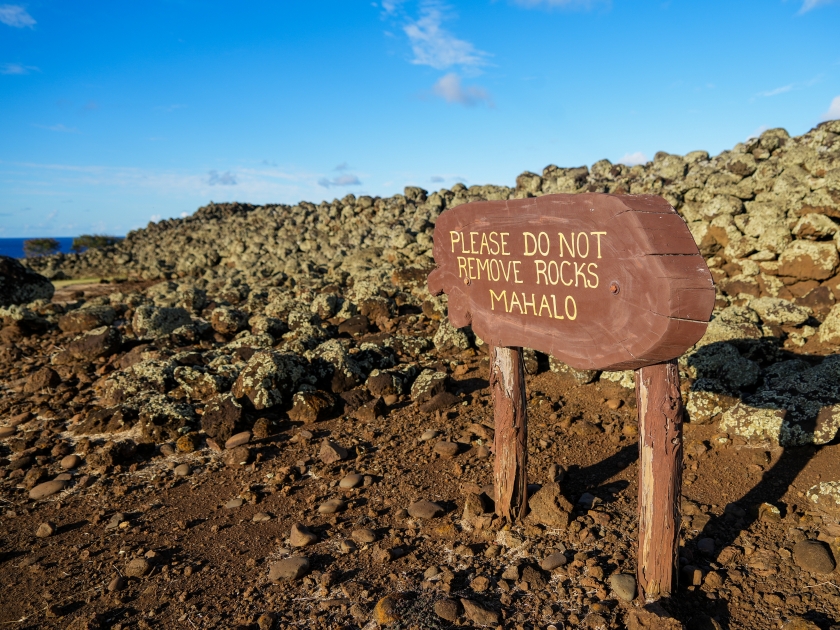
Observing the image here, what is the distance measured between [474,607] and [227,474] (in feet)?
12.3

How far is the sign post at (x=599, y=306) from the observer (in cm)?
359

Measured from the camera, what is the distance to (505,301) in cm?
486

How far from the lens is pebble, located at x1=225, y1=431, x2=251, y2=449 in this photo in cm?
731

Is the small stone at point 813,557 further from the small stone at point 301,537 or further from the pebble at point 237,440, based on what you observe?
the pebble at point 237,440

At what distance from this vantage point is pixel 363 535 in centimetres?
518

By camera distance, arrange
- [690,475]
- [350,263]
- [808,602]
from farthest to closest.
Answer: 1. [350,263]
2. [690,475]
3. [808,602]

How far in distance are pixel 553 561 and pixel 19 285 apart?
57.9ft

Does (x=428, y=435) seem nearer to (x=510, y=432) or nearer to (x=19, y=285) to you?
(x=510, y=432)

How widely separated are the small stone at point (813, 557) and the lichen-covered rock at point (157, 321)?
1137cm

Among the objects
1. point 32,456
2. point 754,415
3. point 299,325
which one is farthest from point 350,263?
point 754,415

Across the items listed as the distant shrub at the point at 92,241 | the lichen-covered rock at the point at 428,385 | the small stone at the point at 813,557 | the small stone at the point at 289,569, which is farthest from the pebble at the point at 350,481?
the distant shrub at the point at 92,241

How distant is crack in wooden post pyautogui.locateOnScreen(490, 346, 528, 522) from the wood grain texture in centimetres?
26

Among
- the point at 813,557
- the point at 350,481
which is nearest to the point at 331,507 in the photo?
the point at 350,481

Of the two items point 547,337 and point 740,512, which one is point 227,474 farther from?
point 740,512
